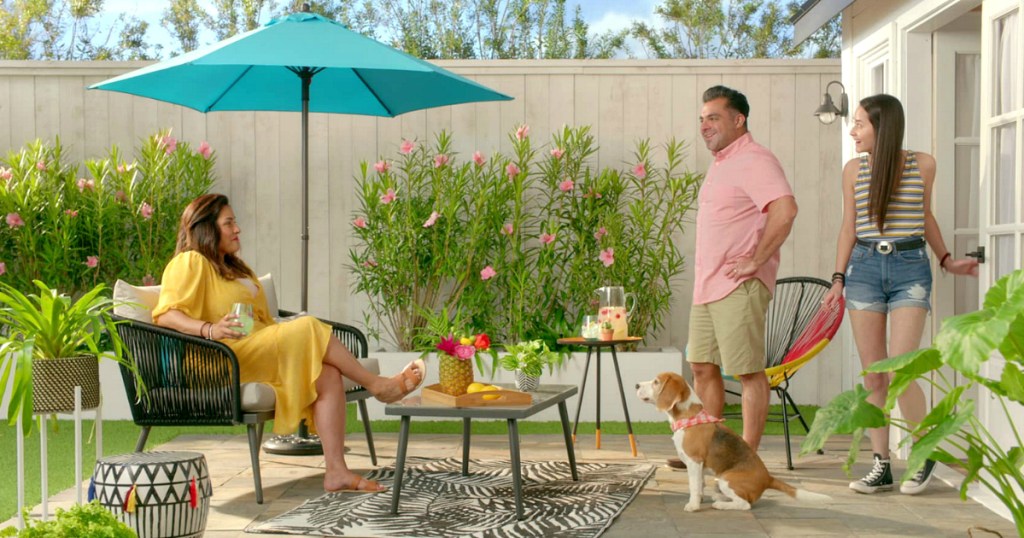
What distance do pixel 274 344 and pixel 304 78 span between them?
1.63 meters

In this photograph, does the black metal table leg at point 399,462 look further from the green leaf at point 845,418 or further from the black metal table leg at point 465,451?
the green leaf at point 845,418

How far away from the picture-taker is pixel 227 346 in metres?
3.94

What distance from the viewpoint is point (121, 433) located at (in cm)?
555

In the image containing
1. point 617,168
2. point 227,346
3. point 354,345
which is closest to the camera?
point 227,346

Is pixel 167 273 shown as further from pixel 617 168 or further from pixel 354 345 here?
pixel 617 168

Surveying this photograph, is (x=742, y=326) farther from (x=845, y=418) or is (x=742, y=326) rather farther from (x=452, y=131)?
(x=452, y=131)

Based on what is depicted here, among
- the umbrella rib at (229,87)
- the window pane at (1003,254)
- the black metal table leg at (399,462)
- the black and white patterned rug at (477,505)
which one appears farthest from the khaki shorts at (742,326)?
the umbrella rib at (229,87)

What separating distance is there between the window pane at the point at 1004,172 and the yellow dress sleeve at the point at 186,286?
3018mm

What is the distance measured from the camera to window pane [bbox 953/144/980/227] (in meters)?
4.74

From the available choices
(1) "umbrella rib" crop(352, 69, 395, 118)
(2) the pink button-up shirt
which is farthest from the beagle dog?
(1) "umbrella rib" crop(352, 69, 395, 118)

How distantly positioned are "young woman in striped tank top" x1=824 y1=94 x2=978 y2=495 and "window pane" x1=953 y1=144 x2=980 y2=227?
64 cm

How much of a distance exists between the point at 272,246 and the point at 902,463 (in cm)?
393

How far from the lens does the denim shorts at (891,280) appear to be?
13.4ft

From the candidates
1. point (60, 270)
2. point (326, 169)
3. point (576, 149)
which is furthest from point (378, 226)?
point (60, 270)
